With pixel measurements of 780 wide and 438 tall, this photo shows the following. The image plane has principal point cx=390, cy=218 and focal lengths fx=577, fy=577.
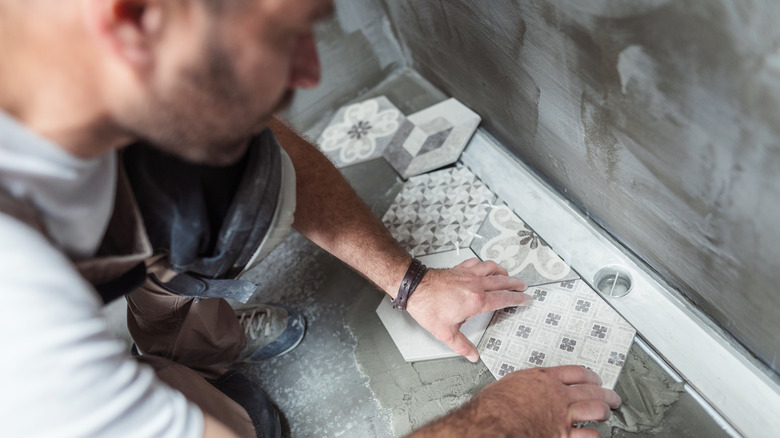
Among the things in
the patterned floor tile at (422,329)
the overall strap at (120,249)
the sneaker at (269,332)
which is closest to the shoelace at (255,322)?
the sneaker at (269,332)

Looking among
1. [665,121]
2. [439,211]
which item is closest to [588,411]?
[665,121]

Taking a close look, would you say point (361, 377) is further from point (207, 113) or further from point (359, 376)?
point (207, 113)

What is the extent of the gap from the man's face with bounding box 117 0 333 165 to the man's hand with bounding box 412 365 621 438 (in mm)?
604

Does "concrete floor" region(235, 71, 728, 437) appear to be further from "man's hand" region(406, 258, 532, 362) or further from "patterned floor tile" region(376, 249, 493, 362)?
"man's hand" region(406, 258, 532, 362)

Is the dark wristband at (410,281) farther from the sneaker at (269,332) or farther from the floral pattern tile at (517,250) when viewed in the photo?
the sneaker at (269,332)

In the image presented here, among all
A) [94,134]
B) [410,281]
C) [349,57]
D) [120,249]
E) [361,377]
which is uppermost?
[94,134]

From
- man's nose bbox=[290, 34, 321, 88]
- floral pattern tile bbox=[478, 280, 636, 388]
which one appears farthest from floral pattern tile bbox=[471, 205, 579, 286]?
man's nose bbox=[290, 34, 321, 88]

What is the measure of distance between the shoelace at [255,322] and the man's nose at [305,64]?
34.5 inches

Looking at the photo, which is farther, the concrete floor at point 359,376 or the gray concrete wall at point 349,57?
the gray concrete wall at point 349,57

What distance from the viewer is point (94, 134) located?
82 cm

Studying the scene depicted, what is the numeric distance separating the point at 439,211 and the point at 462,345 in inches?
20.0

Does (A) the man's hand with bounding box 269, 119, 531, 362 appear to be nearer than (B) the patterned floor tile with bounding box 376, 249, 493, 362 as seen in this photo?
Yes

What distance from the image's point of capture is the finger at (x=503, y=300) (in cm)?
129

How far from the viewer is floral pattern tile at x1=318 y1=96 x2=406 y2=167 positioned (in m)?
2.01
